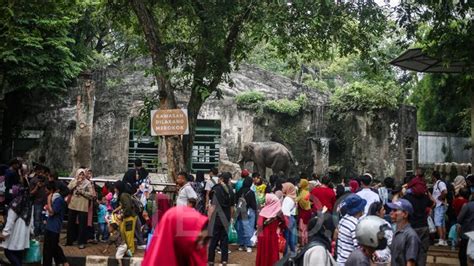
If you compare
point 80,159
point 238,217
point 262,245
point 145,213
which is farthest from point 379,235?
point 80,159

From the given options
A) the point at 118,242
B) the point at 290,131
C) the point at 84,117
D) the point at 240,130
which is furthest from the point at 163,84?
the point at 290,131

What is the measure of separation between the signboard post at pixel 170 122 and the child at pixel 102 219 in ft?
8.78

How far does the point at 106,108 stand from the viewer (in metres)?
20.9

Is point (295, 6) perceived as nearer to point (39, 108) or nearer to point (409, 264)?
point (409, 264)

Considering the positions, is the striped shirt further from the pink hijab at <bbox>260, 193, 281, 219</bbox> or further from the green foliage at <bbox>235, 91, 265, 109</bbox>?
the green foliage at <bbox>235, 91, 265, 109</bbox>

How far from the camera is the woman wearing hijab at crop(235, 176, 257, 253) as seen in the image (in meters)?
10.5

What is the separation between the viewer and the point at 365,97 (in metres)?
20.5

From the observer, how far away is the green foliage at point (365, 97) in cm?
2012

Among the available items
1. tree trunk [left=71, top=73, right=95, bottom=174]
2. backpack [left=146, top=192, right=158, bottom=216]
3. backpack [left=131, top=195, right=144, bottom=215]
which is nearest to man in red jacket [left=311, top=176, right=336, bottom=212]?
backpack [left=131, top=195, right=144, bottom=215]

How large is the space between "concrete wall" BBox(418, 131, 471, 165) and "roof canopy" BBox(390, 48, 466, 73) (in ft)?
30.9

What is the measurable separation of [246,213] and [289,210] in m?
1.42

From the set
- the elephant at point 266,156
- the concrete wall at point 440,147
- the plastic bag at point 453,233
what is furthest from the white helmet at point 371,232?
the concrete wall at point 440,147

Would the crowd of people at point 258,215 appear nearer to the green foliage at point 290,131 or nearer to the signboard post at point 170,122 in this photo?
the signboard post at point 170,122

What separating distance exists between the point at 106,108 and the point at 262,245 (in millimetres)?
13921
